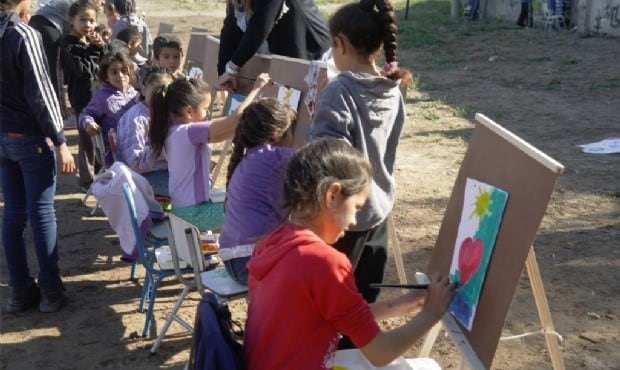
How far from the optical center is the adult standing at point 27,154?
4484mm

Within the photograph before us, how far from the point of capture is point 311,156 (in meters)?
2.50

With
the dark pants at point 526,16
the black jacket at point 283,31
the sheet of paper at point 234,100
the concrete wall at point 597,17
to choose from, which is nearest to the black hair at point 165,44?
the sheet of paper at point 234,100

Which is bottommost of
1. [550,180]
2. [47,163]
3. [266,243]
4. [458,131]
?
[458,131]

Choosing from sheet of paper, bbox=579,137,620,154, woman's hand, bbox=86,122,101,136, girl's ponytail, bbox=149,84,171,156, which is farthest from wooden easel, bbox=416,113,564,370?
sheet of paper, bbox=579,137,620,154

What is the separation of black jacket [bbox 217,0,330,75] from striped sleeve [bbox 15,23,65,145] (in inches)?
57.9

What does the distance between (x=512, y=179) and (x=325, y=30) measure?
336cm

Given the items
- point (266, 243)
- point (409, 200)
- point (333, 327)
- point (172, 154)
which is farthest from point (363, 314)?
point (409, 200)

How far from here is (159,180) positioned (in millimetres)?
5414

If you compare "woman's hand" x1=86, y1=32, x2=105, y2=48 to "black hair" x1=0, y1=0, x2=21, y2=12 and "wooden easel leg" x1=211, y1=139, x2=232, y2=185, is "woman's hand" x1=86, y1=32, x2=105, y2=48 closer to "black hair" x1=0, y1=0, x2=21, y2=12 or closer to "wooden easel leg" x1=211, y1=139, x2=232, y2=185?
"wooden easel leg" x1=211, y1=139, x2=232, y2=185

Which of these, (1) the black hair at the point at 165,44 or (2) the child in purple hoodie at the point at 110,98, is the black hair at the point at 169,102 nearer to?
(2) the child in purple hoodie at the point at 110,98

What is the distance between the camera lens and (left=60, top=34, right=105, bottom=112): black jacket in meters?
7.21

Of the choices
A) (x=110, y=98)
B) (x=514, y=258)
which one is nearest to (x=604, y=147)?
(x=110, y=98)

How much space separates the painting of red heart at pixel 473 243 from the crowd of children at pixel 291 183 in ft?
0.41

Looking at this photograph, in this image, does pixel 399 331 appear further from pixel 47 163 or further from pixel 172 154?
pixel 47 163
